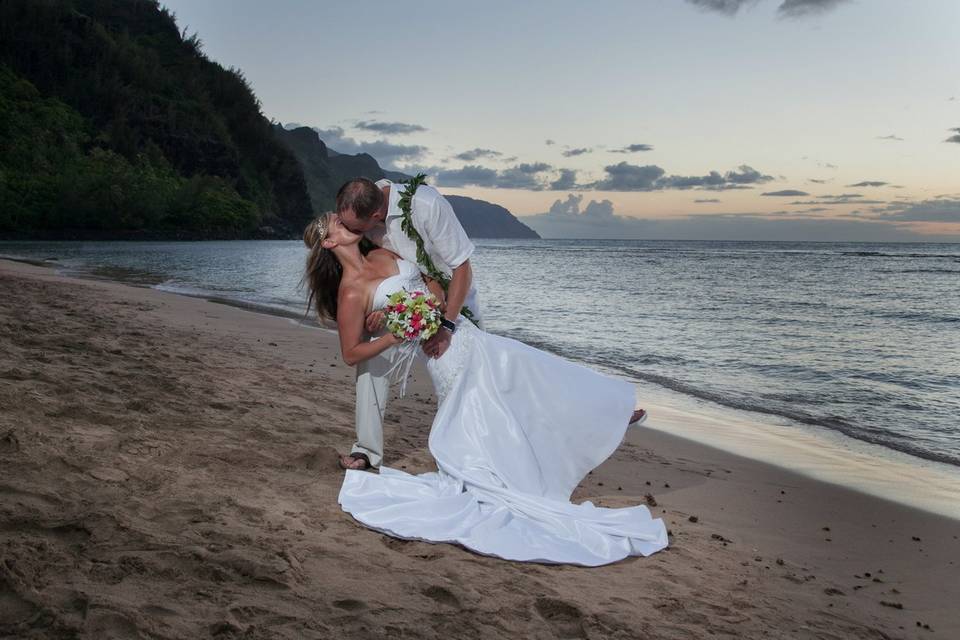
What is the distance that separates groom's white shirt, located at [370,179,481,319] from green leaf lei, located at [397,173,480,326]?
2 cm

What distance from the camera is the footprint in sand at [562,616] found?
A: 10.3ft

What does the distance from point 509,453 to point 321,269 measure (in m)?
1.76

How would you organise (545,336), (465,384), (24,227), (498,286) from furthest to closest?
1. (24,227)
2. (498,286)
3. (545,336)
4. (465,384)

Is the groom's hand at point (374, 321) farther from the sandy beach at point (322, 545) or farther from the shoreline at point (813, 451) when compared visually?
the shoreline at point (813, 451)

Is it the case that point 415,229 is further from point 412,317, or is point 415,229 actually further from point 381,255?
point 412,317

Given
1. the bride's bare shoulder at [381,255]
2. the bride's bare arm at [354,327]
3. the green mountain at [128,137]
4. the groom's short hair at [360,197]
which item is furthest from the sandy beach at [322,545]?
the green mountain at [128,137]

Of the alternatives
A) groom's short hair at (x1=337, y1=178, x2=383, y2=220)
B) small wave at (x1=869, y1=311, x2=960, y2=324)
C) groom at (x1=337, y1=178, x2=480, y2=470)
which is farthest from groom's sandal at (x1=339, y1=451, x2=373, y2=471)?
small wave at (x1=869, y1=311, x2=960, y2=324)

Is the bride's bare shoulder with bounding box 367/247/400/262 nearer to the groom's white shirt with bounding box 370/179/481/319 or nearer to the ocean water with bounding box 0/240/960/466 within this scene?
the groom's white shirt with bounding box 370/179/481/319

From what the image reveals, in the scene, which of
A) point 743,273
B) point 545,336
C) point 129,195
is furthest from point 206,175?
point 545,336

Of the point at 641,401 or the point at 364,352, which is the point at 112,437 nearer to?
the point at 364,352

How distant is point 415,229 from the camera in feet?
16.4

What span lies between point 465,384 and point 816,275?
41.4 meters

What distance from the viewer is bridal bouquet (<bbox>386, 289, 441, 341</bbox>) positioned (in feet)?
15.2

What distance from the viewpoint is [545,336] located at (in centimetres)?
1568
